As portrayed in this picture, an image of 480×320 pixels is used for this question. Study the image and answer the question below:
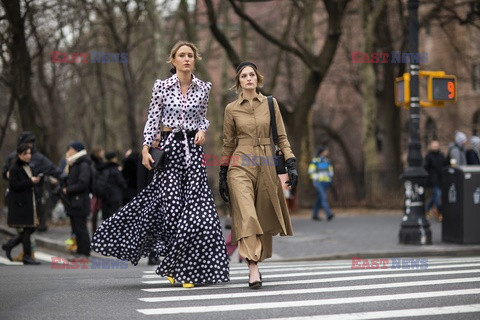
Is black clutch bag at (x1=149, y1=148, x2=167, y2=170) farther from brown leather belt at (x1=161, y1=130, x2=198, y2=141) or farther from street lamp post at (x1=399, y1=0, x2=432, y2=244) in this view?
street lamp post at (x1=399, y1=0, x2=432, y2=244)

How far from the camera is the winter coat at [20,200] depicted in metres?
12.4

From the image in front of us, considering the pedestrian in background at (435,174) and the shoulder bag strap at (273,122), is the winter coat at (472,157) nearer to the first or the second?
the pedestrian in background at (435,174)

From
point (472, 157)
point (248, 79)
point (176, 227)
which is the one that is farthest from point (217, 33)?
point (176, 227)

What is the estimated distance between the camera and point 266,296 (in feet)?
24.0

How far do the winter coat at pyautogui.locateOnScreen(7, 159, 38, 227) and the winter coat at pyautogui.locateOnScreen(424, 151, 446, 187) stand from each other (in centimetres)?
1120

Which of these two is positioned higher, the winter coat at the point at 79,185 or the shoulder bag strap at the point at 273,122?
the shoulder bag strap at the point at 273,122

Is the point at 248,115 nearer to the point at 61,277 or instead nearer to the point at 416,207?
the point at 61,277

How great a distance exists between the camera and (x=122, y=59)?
2327 centimetres

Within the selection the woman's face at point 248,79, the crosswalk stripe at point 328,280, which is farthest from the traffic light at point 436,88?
the woman's face at point 248,79

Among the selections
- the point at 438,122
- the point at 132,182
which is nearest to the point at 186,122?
the point at 132,182

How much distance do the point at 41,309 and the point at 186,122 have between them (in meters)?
2.22

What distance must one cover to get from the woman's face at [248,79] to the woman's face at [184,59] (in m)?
0.50

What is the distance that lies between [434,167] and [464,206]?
21.0ft

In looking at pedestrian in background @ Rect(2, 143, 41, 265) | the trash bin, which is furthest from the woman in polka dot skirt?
the trash bin
